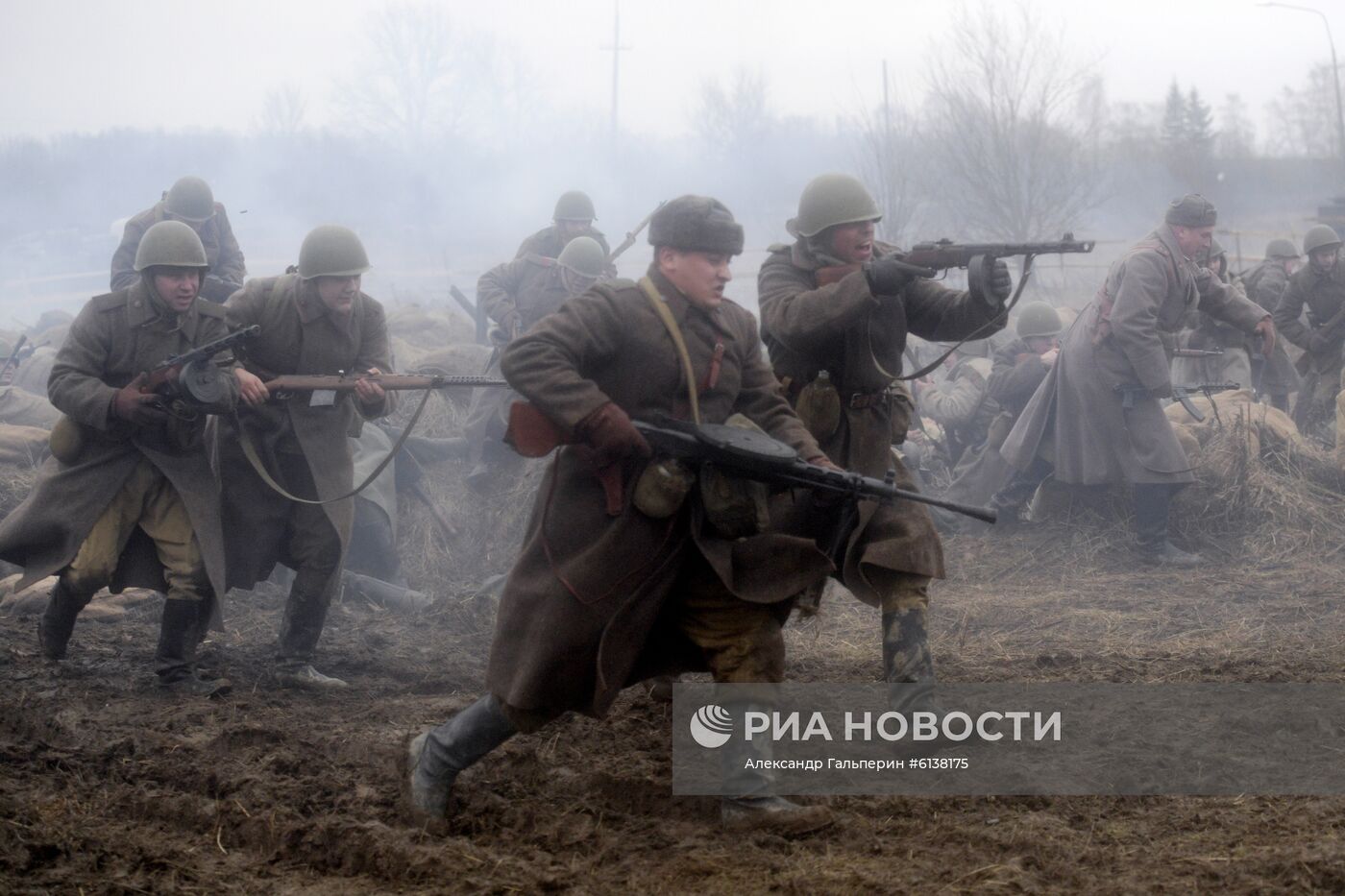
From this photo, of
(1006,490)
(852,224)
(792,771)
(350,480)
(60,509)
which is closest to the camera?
(792,771)

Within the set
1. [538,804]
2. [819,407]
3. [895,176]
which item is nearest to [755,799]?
[538,804]

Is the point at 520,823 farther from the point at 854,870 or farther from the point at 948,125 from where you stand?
the point at 948,125

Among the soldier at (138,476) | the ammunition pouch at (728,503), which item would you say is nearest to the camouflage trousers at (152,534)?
the soldier at (138,476)

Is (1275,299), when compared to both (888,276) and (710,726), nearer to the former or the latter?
(888,276)

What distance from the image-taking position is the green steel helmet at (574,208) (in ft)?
36.0

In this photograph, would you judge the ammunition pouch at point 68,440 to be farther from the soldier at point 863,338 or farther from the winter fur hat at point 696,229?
the winter fur hat at point 696,229

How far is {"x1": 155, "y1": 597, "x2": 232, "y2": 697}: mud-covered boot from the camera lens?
613 centimetres

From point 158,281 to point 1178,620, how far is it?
17.0 ft

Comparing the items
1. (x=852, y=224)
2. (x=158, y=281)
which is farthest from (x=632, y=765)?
(x=158, y=281)

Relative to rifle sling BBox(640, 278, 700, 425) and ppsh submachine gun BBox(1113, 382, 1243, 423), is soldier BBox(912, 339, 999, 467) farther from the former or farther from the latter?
rifle sling BBox(640, 278, 700, 425)

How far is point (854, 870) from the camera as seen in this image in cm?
358

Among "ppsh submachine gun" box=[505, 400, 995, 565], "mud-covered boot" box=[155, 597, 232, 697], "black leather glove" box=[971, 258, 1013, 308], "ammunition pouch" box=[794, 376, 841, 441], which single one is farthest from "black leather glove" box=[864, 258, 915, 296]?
"mud-covered boot" box=[155, 597, 232, 697]

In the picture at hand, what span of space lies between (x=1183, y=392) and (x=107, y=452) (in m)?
6.94

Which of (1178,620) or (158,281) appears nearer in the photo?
(158,281)
